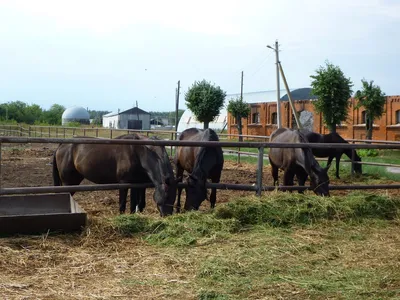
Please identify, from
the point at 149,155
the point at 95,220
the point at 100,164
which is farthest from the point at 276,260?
the point at 100,164

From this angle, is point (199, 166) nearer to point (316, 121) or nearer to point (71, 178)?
point (71, 178)

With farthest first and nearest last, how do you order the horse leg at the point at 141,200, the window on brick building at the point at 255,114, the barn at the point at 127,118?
1. the barn at the point at 127,118
2. the window on brick building at the point at 255,114
3. the horse leg at the point at 141,200

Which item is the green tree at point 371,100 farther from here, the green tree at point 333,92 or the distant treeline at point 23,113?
the distant treeline at point 23,113

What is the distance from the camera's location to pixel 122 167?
6.91 m

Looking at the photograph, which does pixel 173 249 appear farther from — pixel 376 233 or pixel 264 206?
pixel 376 233

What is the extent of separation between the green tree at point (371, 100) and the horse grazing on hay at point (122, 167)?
24.5 metres

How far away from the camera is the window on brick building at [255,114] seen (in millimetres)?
43625

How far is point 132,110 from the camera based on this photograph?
3142 inches

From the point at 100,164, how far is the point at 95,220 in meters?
2.06

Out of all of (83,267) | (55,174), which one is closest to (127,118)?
(55,174)

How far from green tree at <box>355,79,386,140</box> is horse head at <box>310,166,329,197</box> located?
75.2 feet

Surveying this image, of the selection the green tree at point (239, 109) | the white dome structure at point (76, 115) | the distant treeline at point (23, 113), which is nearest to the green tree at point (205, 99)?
the green tree at point (239, 109)

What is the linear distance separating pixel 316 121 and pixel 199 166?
3183 cm

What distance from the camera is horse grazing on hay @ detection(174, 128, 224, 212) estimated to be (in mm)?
6754
